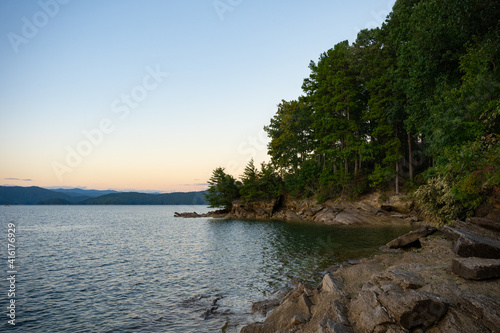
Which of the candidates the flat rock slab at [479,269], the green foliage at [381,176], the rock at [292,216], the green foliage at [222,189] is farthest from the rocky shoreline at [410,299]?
the green foliage at [222,189]

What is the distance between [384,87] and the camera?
42.2m

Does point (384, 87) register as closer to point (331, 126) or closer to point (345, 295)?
point (331, 126)

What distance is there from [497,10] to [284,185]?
166 ft

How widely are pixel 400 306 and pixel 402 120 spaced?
132ft

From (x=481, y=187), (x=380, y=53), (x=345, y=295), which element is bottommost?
(x=345, y=295)

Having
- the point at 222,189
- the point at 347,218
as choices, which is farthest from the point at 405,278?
the point at 222,189

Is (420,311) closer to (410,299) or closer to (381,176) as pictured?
(410,299)

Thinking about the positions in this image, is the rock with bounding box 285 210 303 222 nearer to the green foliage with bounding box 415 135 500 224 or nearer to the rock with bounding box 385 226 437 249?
the rock with bounding box 385 226 437 249

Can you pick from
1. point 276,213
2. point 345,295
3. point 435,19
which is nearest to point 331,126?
point 276,213

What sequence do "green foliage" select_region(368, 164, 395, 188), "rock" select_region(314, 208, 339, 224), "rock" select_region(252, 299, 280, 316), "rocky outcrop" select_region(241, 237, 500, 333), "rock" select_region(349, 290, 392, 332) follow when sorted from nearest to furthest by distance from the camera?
1. "rocky outcrop" select_region(241, 237, 500, 333)
2. "rock" select_region(349, 290, 392, 332)
3. "rock" select_region(252, 299, 280, 316)
4. "green foliage" select_region(368, 164, 395, 188)
5. "rock" select_region(314, 208, 339, 224)

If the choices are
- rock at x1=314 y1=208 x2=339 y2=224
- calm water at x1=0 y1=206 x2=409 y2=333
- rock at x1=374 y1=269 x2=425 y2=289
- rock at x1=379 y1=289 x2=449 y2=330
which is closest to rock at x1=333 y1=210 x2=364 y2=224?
rock at x1=314 y1=208 x2=339 y2=224

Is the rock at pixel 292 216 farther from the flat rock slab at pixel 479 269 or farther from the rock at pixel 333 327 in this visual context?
the rock at pixel 333 327

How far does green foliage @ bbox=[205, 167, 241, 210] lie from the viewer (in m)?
71.0

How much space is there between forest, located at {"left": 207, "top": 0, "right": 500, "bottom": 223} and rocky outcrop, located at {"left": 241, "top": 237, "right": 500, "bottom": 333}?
27.3ft
